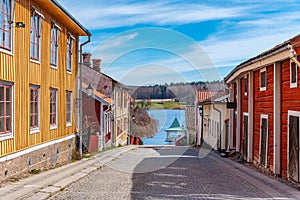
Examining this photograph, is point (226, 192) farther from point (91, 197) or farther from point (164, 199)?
point (91, 197)

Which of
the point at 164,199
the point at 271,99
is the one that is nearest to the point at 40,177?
the point at 164,199

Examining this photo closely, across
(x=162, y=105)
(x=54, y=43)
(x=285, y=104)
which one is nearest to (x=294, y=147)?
(x=285, y=104)

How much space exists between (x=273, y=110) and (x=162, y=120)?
850 inches

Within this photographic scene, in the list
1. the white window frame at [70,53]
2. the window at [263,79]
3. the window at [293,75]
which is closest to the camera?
the window at [293,75]

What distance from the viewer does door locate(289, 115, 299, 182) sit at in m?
10.7

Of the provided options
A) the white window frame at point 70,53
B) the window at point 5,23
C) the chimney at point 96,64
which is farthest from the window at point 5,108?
the chimney at point 96,64

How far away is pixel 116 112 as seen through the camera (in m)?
36.9

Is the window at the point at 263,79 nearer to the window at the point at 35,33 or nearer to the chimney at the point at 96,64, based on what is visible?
the window at the point at 35,33

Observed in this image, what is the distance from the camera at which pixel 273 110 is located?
→ 13.1 meters

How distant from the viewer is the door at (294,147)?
10.7 m

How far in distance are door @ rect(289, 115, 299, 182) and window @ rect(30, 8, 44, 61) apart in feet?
24.5

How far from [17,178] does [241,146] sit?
11.6 meters

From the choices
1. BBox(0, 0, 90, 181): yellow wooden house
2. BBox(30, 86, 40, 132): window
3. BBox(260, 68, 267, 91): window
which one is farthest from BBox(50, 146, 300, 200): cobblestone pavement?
BBox(260, 68, 267, 91): window

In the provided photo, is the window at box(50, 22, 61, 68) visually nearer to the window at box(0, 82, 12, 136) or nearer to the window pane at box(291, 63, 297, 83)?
the window at box(0, 82, 12, 136)
